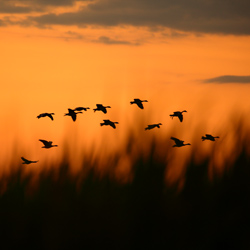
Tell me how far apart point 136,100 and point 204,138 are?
3.80 m

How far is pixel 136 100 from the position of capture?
1118 inches

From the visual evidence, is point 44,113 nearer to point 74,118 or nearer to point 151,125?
point 74,118

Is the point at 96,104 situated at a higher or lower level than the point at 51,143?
higher

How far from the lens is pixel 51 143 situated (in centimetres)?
2691

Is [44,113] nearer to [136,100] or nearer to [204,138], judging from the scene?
[136,100]

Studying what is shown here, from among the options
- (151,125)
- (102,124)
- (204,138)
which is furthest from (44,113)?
(204,138)

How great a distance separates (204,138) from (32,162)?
8305 mm

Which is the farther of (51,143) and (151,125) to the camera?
(151,125)

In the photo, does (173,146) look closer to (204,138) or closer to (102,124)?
(204,138)

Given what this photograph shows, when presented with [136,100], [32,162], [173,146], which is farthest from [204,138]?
[32,162]

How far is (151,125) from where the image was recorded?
2973 cm

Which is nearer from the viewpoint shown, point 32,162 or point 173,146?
point 32,162

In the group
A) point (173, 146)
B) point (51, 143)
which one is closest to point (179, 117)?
point (173, 146)

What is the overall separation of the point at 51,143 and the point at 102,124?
2.76 metres
